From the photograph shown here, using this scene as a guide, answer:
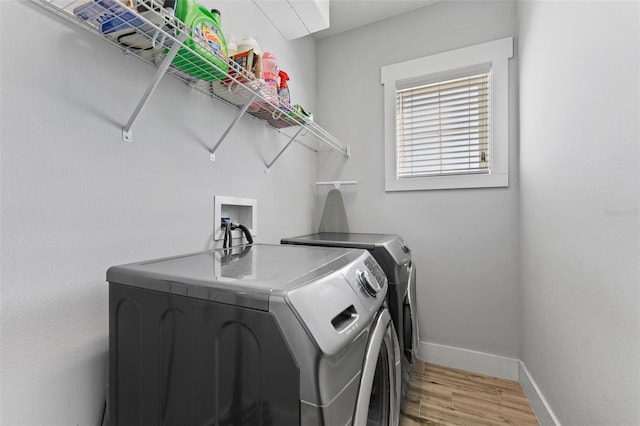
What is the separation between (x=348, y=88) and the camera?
2.38 m

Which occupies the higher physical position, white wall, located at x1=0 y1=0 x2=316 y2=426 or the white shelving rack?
the white shelving rack

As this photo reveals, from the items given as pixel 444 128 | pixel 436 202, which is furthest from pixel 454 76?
pixel 436 202

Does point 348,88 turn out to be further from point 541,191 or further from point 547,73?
point 541,191

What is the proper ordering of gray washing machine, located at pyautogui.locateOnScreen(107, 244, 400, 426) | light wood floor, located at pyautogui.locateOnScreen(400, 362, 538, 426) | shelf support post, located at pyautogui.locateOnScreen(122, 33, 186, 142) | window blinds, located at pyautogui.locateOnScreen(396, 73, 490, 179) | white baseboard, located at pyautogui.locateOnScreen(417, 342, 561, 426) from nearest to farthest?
gray washing machine, located at pyautogui.locateOnScreen(107, 244, 400, 426) → shelf support post, located at pyautogui.locateOnScreen(122, 33, 186, 142) → light wood floor, located at pyautogui.locateOnScreen(400, 362, 538, 426) → white baseboard, located at pyautogui.locateOnScreen(417, 342, 561, 426) → window blinds, located at pyautogui.locateOnScreen(396, 73, 490, 179)

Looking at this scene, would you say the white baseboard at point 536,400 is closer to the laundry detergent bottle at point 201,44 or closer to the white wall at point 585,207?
the white wall at point 585,207

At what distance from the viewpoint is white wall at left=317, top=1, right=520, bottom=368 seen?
6.29 ft

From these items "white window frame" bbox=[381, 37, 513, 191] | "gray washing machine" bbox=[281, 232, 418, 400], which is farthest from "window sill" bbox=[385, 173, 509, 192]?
Result: "gray washing machine" bbox=[281, 232, 418, 400]

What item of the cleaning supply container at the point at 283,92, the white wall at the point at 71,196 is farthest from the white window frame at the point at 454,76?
the white wall at the point at 71,196

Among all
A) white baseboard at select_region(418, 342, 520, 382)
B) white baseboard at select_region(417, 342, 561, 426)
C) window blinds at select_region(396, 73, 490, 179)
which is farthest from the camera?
window blinds at select_region(396, 73, 490, 179)

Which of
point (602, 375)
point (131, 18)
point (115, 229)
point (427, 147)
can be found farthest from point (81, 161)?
point (427, 147)

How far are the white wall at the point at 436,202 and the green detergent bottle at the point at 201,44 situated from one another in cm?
147

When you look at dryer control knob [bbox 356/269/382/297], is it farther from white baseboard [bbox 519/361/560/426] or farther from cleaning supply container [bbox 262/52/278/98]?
white baseboard [bbox 519/361/560/426]

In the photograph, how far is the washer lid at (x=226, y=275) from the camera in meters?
0.60

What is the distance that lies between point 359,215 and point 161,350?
180 centimetres
